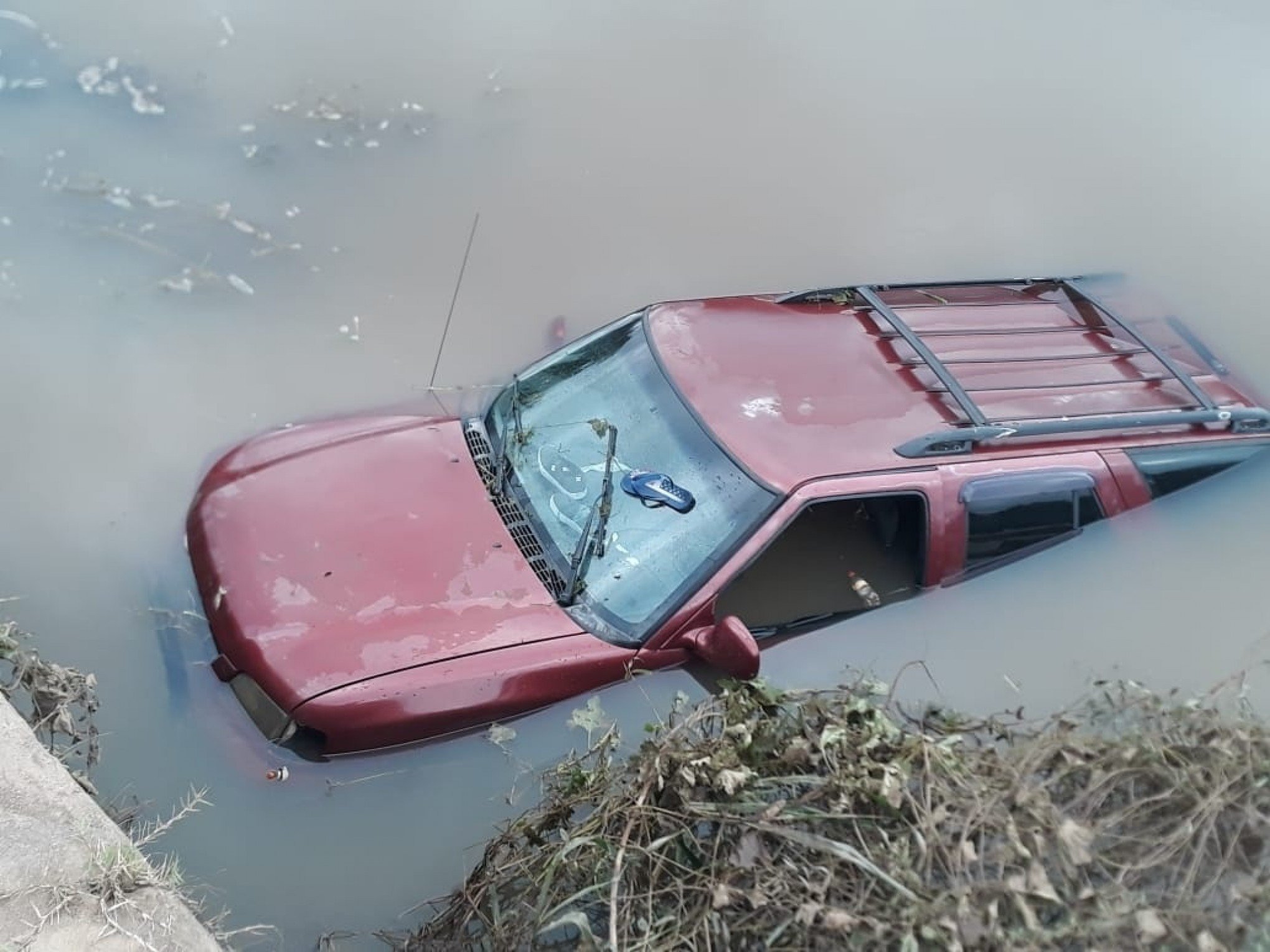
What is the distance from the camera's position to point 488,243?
21.4ft

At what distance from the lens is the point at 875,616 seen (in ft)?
13.0

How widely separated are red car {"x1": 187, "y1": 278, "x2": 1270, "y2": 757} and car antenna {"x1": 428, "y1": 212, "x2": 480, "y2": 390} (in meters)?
1.28

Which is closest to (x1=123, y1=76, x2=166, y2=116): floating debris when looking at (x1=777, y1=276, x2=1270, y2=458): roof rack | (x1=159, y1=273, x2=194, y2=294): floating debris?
(x1=159, y1=273, x2=194, y2=294): floating debris

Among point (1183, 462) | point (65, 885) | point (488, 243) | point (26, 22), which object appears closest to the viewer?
point (65, 885)

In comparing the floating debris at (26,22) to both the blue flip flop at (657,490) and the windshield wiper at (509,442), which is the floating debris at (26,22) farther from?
the blue flip flop at (657,490)

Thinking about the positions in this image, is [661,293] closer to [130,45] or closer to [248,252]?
[248,252]

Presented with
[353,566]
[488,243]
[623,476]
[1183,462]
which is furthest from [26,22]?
[1183,462]

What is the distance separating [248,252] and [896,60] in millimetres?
4980

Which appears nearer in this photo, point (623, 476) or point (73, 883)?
point (73, 883)

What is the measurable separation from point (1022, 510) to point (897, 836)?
188 cm

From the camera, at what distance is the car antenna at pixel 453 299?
5723mm

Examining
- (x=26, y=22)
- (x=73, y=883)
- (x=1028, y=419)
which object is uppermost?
(x=26, y=22)

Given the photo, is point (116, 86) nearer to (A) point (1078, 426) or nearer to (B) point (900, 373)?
(B) point (900, 373)

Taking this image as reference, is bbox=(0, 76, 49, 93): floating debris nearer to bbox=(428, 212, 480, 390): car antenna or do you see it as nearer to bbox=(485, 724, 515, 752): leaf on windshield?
bbox=(428, 212, 480, 390): car antenna
